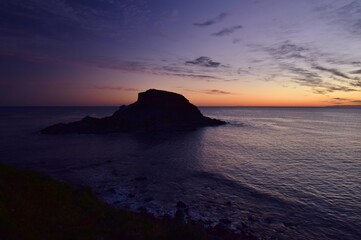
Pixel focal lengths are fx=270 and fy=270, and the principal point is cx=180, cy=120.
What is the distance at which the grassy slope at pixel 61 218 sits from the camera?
15203 millimetres

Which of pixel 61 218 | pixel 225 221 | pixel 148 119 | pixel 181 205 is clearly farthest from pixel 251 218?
pixel 148 119

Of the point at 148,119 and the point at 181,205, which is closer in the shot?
the point at 181,205

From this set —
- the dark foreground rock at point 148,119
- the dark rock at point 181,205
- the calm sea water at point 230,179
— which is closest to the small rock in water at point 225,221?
the calm sea water at point 230,179

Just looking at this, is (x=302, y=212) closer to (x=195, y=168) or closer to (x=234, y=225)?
(x=234, y=225)

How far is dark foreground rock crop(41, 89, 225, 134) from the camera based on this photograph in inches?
3679

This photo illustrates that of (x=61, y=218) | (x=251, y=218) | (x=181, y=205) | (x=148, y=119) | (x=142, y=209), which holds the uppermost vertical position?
(x=148, y=119)

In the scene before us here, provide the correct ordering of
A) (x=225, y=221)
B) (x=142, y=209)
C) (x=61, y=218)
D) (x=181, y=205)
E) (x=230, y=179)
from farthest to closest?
(x=230, y=179) < (x=181, y=205) < (x=142, y=209) < (x=225, y=221) < (x=61, y=218)

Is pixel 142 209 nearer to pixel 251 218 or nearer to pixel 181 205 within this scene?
pixel 181 205

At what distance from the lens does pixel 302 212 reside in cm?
2702

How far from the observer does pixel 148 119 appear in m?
106

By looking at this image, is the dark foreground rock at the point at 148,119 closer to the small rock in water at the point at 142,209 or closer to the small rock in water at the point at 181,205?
the small rock in water at the point at 142,209

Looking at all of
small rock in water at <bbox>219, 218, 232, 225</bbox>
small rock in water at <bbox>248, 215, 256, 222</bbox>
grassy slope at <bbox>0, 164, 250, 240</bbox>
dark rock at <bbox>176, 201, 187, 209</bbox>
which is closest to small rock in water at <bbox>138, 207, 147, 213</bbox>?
dark rock at <bbox>176, 201, 187, 209</bbox>

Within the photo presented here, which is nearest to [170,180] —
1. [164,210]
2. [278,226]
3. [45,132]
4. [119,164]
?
[164,210]

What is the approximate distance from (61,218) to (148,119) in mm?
89627
